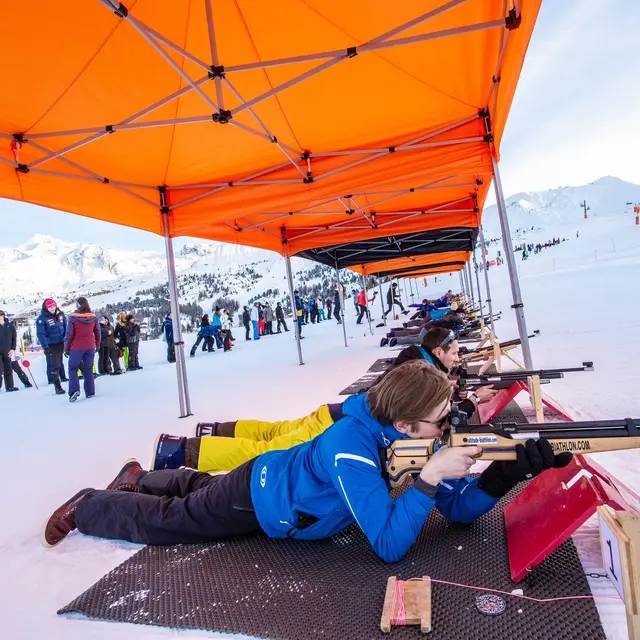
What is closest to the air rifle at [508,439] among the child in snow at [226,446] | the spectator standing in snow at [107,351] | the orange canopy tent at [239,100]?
the child in snow at [226,446]

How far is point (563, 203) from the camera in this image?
565 ft

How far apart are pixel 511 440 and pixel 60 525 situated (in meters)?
2.29

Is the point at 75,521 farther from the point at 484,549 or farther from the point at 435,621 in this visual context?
the point at 484,549

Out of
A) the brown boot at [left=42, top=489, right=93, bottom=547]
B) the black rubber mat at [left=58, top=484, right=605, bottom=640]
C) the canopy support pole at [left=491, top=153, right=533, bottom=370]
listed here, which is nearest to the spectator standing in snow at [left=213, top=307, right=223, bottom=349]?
the canopy support pole at [left=491, top=153, right=533, bottom=370]

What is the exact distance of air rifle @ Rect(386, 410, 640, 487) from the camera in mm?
1422

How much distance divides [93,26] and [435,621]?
3.47 m

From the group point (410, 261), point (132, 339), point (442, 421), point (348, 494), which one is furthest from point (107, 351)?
point (442, 421)

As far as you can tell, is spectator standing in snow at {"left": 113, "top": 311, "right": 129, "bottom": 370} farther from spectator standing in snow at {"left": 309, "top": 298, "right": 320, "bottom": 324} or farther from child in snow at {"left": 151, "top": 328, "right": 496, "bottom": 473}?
spectator standing in snow at {"left": 309, "top": 298, "right": 320, "bottom": 324}

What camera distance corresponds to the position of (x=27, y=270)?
5123 inches

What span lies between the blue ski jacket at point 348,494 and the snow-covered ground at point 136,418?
50cm

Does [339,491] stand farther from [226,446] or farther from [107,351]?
[107,351]

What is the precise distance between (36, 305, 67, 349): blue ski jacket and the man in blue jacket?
6998 millimetres

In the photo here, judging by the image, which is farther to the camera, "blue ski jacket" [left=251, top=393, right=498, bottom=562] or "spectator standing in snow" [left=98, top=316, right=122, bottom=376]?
"spectator standing in snow" [left=98, top=316, right=122, bottom=376]

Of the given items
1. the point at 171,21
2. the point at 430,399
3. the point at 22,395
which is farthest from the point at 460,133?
the point at 22,395
